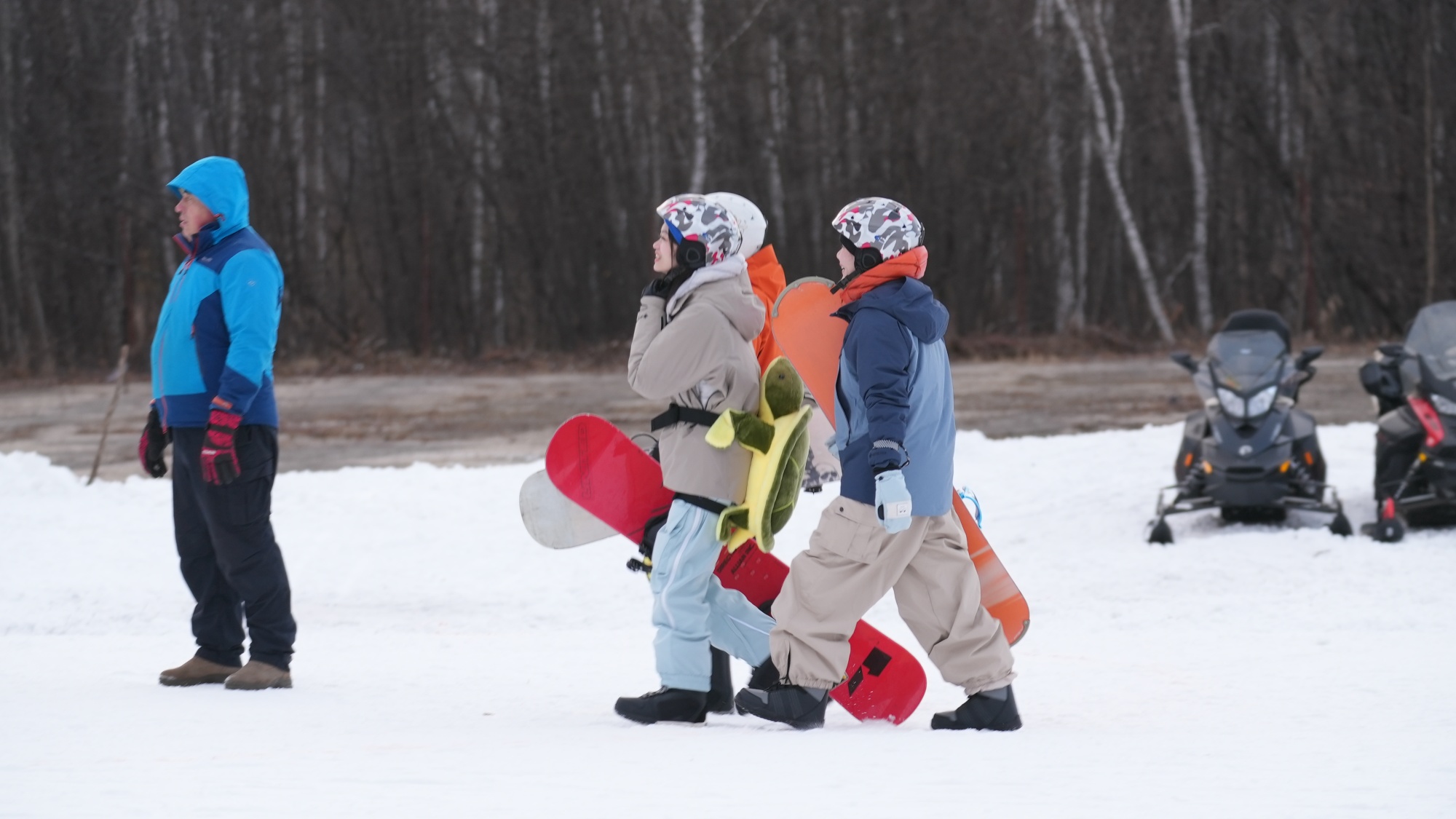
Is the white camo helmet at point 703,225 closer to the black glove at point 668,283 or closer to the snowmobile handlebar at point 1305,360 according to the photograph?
the black glove at point 668,283

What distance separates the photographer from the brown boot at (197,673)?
5.06 meters

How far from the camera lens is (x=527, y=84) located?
929 inches

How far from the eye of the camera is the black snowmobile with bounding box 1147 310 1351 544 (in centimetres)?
796

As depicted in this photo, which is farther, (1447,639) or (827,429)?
(1447,639)

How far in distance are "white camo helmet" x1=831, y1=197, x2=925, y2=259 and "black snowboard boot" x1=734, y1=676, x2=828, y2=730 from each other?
134 centimetres

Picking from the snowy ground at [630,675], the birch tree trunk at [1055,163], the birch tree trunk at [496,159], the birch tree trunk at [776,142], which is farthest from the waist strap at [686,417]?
the birch tree trunk at [496,159]

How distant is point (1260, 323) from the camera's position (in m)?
8.45

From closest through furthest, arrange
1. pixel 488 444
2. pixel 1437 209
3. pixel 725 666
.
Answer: pixel 725 666
pixel 488 444
pixel 1437 209

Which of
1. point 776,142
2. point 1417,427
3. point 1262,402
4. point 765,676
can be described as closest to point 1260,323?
point 1262,402

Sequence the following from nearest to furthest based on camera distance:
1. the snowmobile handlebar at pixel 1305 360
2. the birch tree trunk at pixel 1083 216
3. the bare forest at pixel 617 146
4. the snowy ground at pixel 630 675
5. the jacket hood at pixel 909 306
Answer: the snowy ground at pixel 630 675 < the jacket hood at pixel 909 306 < the snowmobile handlebar at pixel 1305 360 < the bare forest at pixel 617 146 < the birch tree trunk at pixel 1083 216

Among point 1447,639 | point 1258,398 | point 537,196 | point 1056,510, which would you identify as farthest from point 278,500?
point 537,196

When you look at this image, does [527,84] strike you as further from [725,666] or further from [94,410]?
[725,666]

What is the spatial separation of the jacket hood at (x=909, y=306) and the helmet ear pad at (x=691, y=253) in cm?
48

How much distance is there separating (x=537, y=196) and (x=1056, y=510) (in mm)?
16112
